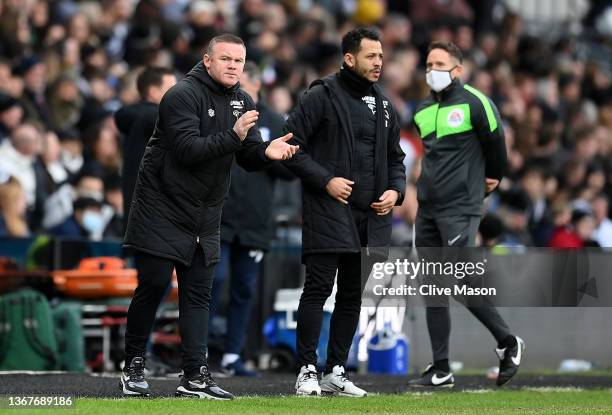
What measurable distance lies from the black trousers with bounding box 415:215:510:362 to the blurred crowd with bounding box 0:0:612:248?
2671mm

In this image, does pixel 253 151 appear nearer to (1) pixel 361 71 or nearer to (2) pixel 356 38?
(1) pixel 361 71

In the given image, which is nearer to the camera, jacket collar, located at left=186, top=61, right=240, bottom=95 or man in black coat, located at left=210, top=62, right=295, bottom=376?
jacket collar, located at left=186, top=61, right=240, bottom=95

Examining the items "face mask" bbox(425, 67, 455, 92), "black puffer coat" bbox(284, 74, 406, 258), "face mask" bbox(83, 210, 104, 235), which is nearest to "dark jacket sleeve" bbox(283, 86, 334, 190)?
"black puffer coat" bbox(284, 74, 406, 258)

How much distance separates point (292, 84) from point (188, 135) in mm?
9203

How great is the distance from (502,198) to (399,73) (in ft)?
9.93

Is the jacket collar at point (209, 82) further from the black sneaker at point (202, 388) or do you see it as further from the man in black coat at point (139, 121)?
the man in black coat at point (139, 121)

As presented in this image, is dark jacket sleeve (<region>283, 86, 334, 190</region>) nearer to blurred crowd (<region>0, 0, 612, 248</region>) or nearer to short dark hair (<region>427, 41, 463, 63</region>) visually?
short dark hair (<region>427, 41, 463, 63</region>)

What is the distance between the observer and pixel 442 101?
1054 centimetres

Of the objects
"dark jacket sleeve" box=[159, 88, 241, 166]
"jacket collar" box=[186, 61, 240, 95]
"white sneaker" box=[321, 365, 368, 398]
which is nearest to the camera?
"dark jacket sleeve" box=[159, 88, 241, 166]

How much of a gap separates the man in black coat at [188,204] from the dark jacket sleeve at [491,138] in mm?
2196

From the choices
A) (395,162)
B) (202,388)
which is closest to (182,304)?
(202,388)

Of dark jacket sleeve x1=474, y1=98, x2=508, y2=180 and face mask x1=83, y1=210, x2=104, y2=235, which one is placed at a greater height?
dark jacket sleeve x1=474, y1=98, x2=508, y2=180

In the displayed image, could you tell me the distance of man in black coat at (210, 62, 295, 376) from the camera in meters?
11.5

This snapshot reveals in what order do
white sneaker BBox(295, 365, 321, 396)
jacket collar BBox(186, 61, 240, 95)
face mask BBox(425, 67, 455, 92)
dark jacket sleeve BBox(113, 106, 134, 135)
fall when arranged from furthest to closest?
dark jacket sleeve BBox(113, 106, 134, 135)
face mask BBox(425, 67, 455, 92)
white sneaker BBox(295, 365, 321, 396)
jacket collar BBox(186, 61, 240, 95)
